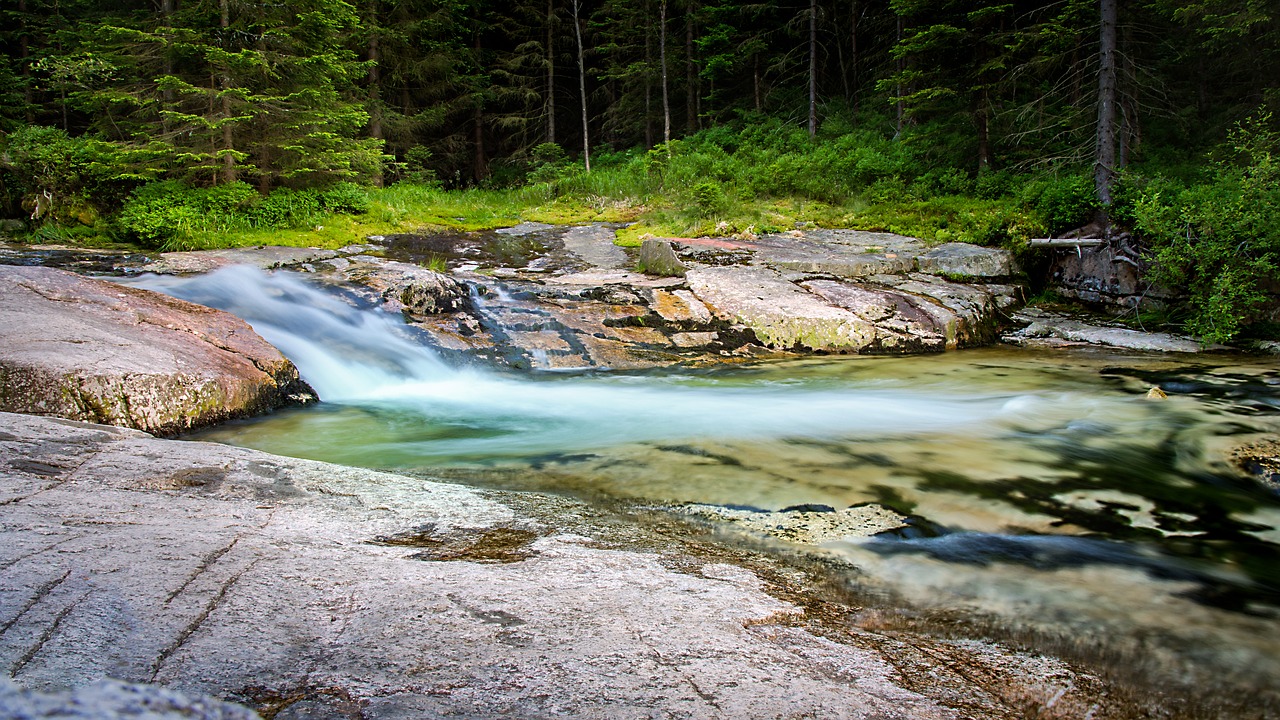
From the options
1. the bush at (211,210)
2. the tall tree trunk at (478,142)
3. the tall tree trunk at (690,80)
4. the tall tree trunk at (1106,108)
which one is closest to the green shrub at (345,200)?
the bush at (211,210)

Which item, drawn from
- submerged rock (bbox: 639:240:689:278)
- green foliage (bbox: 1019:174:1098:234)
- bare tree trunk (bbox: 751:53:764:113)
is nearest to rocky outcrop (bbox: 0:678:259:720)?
submerged rock (bbox: 639:240:689:278)

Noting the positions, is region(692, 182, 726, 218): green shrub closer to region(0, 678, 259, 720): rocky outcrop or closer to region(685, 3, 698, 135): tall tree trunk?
region(685, 3, 698, 135): tall tree trunk

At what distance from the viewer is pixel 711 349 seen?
868 centimetres

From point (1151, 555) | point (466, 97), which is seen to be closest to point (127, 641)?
point (1151, 555)

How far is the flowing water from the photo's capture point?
2.44m

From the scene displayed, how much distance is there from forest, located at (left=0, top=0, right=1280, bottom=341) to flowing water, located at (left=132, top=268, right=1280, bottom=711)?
3.74m

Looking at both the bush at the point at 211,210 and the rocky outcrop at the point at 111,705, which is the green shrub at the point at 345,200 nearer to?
the bush at the point at 211,210

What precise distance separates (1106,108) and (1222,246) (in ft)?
13.1

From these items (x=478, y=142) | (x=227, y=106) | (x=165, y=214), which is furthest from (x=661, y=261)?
(x=478, y=142)

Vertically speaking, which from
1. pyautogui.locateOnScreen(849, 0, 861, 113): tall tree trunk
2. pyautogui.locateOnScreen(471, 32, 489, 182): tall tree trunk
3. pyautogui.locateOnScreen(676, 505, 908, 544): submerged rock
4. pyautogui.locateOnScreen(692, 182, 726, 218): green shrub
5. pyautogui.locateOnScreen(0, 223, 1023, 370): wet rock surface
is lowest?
pyautogui.locateOnScreen(676, 505, 908, 544): submerged rock

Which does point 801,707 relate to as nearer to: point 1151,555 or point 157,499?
point 1151,555

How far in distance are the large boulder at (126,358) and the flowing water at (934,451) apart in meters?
0.32

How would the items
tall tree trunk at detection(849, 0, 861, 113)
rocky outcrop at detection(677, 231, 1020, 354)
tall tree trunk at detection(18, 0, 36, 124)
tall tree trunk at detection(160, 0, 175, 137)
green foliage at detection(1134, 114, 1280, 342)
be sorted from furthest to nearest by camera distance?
1. tall tree trunk at detection(849, 0, 861, 113)
2. tall tree trunk at detection(18, 0, 36, 124)
3. tall tree trunk at detection(160, 0, 175, 137)
4. rocky outcrop at detection(677, 231, 1020, 354)
5. green foliage at detection(1134, 114, 1280, 342)

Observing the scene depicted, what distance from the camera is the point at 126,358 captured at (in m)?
4.82
